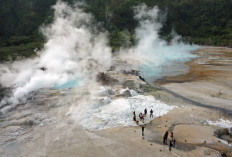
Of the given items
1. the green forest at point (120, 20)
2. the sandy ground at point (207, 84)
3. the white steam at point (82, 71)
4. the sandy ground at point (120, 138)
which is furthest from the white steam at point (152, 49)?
the sandy ground at point (120, 138)

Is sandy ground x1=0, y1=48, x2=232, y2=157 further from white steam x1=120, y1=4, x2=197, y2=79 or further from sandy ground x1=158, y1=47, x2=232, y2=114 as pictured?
white steam x1=120, y1=4, x2=197, y2=79

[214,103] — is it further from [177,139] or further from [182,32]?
[182,32]

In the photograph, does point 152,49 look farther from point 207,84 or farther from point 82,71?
point 82,71

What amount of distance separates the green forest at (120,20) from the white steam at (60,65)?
6.86 m

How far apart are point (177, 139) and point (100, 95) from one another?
881 centimetres

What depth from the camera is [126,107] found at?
17.9 metres

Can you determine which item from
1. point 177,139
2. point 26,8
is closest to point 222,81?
point 177,139

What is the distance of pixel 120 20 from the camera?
206ft

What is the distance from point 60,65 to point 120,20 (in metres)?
40.3

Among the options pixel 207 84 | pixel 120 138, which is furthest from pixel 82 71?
pixel 207 84

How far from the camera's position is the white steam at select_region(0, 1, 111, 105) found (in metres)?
22.0

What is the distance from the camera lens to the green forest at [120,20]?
5032 cm

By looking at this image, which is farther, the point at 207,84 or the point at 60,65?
the point at 60,65

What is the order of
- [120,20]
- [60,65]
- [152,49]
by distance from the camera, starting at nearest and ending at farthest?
[60,65], [152,49], [120,20]
